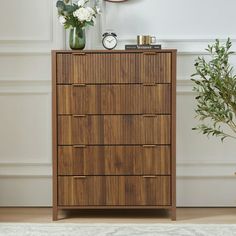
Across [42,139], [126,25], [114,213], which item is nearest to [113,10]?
[126,25]

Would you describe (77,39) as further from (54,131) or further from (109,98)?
(54,131)

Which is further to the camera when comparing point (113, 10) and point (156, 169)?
point (113, 10)

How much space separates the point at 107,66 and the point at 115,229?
3.28 ft

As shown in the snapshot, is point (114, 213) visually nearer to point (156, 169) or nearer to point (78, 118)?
point (156, 169)

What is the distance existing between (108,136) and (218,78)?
796 mm

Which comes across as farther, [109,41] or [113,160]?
[109,41]

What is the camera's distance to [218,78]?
3504 mm

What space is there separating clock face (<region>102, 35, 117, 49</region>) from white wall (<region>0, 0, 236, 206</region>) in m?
0.20

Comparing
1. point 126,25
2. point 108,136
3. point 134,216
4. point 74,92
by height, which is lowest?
point 134,216

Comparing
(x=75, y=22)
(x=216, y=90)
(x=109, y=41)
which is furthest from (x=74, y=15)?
(x=216, y=90)

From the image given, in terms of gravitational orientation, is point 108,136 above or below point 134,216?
above

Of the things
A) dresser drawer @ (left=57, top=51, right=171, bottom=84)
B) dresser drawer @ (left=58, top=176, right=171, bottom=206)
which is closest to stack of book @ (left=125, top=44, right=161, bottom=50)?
dresser drawer @ (left=57, top=51, right=171, bottom=84)

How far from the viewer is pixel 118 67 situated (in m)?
3.42

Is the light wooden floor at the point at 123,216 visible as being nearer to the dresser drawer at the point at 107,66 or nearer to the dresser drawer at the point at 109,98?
the dresser drawer at the point at 109,98
